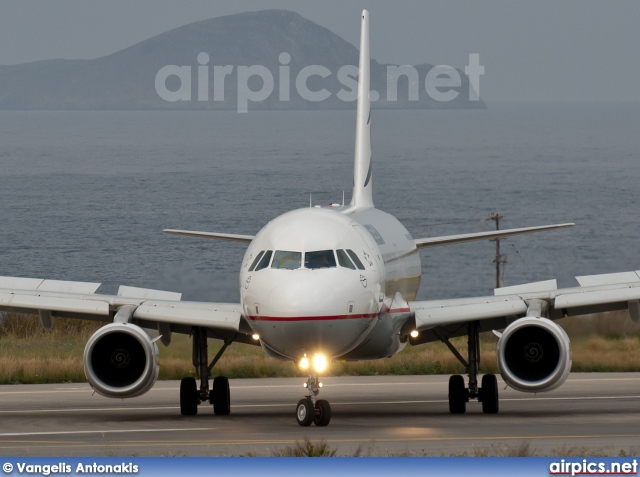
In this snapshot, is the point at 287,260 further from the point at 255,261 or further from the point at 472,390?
the point at 472,390

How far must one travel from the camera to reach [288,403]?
31391 mm

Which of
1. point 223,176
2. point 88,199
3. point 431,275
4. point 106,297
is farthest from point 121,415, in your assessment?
point 223,176

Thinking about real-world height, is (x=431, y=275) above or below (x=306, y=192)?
below

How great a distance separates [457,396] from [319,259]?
17.7 ft

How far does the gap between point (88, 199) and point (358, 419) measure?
405ft

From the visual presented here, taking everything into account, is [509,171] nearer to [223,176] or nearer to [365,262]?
[223,176]

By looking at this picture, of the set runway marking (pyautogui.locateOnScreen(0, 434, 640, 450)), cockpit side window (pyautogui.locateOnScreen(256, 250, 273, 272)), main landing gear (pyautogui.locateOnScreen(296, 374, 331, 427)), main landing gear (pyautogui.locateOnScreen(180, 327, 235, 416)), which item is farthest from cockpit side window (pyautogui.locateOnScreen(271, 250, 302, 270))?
main landing gear (pyautogui.locateOnScreen(180, 327, 235, 416))

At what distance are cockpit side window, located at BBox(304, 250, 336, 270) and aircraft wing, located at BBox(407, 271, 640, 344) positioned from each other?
3314mm

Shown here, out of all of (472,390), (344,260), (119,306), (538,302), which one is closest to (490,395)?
(472,390)

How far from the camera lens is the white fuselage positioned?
77.3 feet

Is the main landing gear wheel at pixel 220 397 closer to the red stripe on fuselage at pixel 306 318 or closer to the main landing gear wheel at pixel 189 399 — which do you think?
the main landing gear wheel at pixel 189 399

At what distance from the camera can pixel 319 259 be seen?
79.8ft

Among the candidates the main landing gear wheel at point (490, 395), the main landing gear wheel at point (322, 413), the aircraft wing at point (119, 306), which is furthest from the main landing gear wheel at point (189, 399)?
the main landing gear wheel at point (490, 395)

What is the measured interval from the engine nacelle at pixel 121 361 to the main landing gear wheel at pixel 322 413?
300 cm
